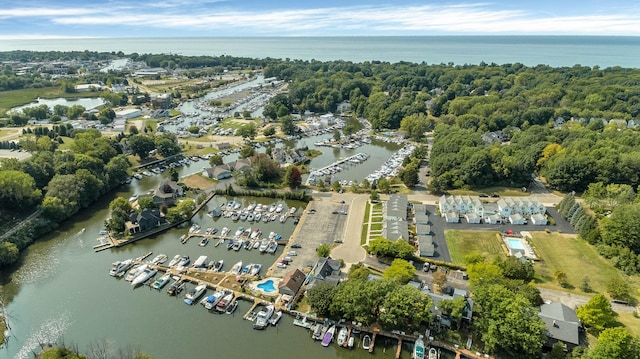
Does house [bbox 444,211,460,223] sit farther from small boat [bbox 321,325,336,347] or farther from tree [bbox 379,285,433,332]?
small boat [bbox 321,325,336,347]

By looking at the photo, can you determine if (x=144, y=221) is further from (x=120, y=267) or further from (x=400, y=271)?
(x=400, y=271)

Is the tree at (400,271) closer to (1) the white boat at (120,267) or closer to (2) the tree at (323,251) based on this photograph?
(2) the tree at (323,251)

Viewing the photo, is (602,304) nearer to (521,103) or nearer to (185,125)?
(521,103)

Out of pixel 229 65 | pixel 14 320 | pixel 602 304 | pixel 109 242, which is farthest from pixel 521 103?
pixel 229 65

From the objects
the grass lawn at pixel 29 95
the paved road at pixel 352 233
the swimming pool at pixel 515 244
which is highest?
the grass lawn at pixel 29 95

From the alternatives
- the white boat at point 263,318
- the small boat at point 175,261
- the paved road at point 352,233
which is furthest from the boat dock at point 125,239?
the paved road at point 352,233

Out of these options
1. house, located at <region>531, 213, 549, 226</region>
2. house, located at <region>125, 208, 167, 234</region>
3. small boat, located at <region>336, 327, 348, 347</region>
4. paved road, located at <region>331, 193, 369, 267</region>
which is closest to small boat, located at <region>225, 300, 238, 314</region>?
small boat, located at <region>336, 327, 348, 347</region>
